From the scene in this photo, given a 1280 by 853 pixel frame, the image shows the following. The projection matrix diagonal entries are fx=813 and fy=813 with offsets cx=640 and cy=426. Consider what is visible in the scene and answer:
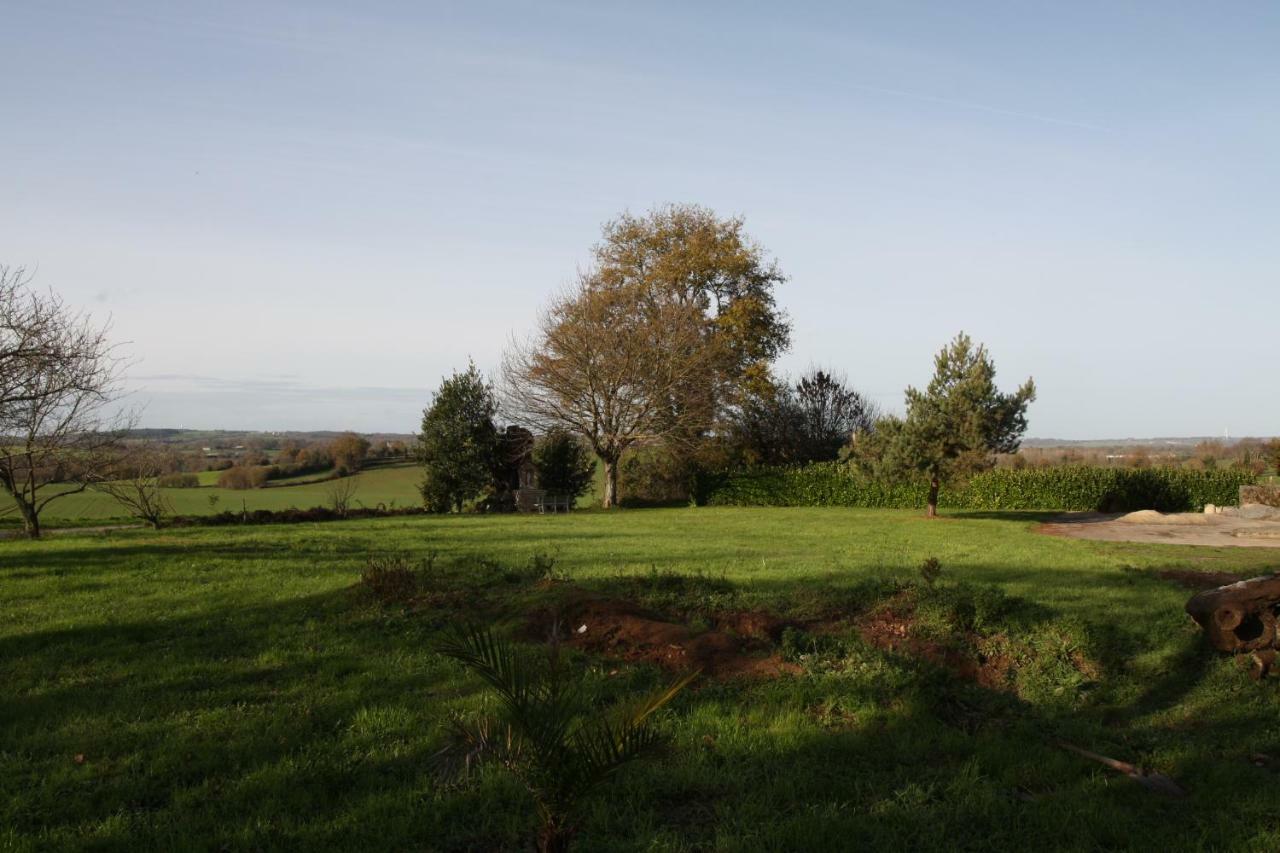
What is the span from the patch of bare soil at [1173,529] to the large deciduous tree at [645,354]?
1368 centimetres

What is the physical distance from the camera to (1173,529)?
18812mm

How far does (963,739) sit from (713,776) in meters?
1.64

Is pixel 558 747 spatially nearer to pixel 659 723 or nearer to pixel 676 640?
pixel 659 723

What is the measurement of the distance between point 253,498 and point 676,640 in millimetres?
29363

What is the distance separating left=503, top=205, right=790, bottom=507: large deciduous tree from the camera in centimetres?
3005

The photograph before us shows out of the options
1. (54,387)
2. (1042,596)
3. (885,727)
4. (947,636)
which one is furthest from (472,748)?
(54,387)

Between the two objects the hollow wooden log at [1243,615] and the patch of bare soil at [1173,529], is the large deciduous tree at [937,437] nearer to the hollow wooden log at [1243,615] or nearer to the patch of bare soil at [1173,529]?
the patch of bare soil at [1173,529]

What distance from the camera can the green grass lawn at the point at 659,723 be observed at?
3.74m

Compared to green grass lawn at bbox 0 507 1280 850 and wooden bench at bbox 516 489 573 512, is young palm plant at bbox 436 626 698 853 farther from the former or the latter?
wooden bench at bbox 516 489 573 512

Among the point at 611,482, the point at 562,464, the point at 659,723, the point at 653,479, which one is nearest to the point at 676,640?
the point at 659,723

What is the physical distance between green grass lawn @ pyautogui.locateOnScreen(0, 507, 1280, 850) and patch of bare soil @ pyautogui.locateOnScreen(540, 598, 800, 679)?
22 centimetres

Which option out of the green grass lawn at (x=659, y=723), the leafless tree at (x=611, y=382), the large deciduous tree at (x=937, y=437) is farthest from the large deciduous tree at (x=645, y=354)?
the green grass lawn at (x=659, y=723)

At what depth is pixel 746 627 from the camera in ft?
22.4

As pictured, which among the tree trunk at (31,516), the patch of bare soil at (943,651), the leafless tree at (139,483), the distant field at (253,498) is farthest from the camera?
the distant field at (253,498)
